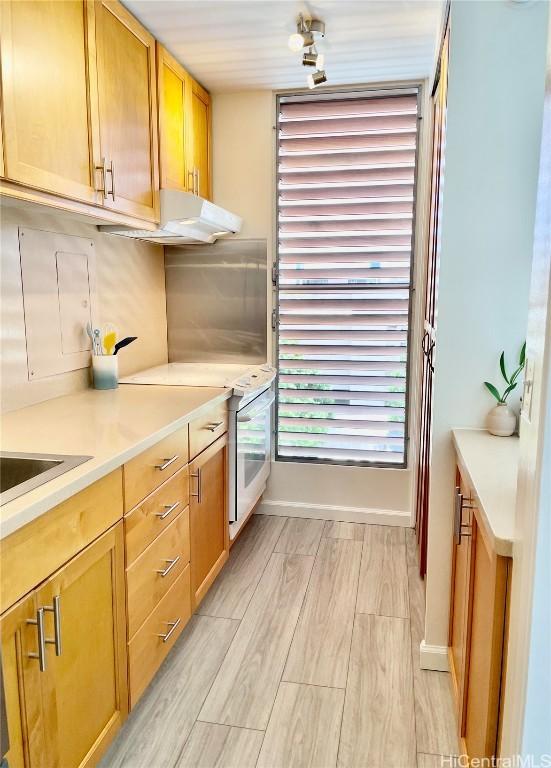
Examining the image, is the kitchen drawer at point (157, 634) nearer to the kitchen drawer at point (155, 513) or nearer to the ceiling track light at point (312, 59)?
the kitchen drawer at point (155, 513)

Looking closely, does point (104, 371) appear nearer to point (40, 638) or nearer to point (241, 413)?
point (241, 413)

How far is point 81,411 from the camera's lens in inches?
78.7

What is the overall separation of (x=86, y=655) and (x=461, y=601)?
111cm

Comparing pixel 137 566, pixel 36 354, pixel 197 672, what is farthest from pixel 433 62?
pixel 197 672

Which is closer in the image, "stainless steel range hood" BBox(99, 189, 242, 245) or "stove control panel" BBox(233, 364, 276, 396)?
"stainless steel range hood" BBox(99, 189, 242, 245)

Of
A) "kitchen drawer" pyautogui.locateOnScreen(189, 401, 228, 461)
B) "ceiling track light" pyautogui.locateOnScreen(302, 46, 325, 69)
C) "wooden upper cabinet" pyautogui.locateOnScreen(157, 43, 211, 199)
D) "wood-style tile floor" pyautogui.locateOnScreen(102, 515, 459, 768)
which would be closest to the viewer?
"wood-style tile floor" pyautogui.locateOnScreen(102, 515, 459, 768)

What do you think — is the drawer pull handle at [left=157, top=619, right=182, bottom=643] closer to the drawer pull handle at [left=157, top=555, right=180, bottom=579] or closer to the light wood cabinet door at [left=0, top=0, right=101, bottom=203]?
the drawer pull handle at [left=157, top=555, right=180, bottom=579]

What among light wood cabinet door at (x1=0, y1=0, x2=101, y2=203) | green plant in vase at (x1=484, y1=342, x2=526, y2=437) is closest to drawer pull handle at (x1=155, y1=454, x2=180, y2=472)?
light wood cabinet door at (x1=0, y1=0, x2=101, y2=203)

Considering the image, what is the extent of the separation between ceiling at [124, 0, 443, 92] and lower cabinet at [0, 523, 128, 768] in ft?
6.61

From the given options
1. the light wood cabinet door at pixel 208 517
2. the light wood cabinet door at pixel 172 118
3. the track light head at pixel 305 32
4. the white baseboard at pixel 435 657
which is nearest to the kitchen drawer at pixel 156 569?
the light wood cabinet door at pixel 208 517

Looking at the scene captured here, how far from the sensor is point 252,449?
112 inches

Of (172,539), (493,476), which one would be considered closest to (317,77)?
(493,476)

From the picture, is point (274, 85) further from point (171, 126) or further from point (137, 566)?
point (137, 566)

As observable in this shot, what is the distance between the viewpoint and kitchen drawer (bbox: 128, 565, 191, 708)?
5.44 ft
